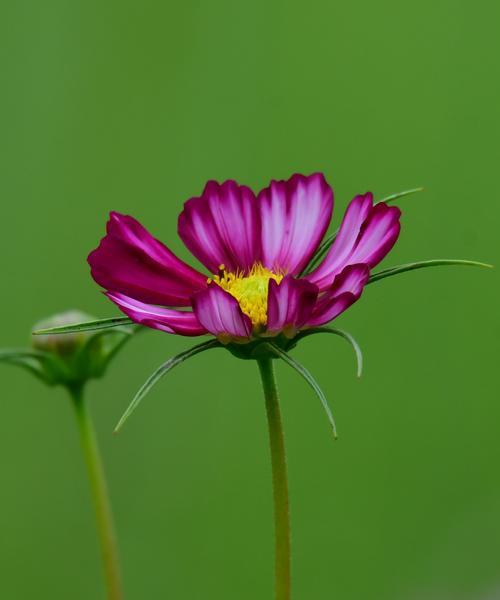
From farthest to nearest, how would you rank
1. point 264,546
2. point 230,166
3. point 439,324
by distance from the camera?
point 230,166, point 439,324, point 264,546

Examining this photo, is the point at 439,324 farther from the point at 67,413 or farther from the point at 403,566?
the point at 67,413

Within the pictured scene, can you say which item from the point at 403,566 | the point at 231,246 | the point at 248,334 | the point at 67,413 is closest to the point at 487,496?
the point at 403,566

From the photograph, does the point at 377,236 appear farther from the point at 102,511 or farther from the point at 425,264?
the point at 102,511

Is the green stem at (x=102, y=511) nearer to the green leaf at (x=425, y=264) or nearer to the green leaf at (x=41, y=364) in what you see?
the green leaf at (x=41, y=364)

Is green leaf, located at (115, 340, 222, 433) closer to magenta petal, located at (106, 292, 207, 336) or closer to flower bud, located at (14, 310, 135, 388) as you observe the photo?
magenta petal, located at (106, 292, 207, 336)

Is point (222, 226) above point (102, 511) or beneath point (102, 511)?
above

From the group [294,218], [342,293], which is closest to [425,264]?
[342,293]
